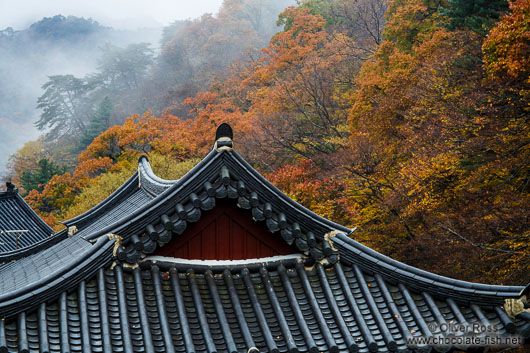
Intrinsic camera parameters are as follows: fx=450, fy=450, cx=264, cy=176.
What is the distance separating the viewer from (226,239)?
5922 mm

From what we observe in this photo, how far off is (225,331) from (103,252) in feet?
5.45

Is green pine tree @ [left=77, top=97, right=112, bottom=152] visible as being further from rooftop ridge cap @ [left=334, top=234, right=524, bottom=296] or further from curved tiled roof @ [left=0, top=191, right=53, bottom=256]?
rooftop ridge cap @ [left=334, top=234, right=524, bottom=296]

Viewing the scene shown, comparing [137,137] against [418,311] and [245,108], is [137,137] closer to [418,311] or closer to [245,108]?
[245,108]

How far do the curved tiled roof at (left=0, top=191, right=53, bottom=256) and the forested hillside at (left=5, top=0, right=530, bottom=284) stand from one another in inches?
215

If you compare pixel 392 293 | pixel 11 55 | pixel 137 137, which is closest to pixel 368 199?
pixel 392 293

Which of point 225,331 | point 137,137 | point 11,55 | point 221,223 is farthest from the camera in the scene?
point 11,55

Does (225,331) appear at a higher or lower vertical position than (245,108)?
higher

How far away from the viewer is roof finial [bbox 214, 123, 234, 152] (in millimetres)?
5601

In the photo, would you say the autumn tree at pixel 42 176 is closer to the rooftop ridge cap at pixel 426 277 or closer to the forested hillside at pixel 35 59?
the rooftop ridge cap at pixel 426 277

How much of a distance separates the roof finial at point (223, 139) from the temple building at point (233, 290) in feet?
0.06

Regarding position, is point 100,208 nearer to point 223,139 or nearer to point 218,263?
point 218,263

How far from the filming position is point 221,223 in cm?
592

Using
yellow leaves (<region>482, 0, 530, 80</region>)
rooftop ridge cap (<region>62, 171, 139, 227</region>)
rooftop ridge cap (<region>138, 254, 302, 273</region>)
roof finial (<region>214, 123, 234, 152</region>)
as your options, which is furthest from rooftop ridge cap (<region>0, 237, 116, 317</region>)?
yellow leaves (<region>482, 0, 530, 80</region>)

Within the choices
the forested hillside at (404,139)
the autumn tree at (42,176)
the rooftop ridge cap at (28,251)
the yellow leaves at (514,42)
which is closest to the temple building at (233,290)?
the rooftop ridge cap at (28,251)
